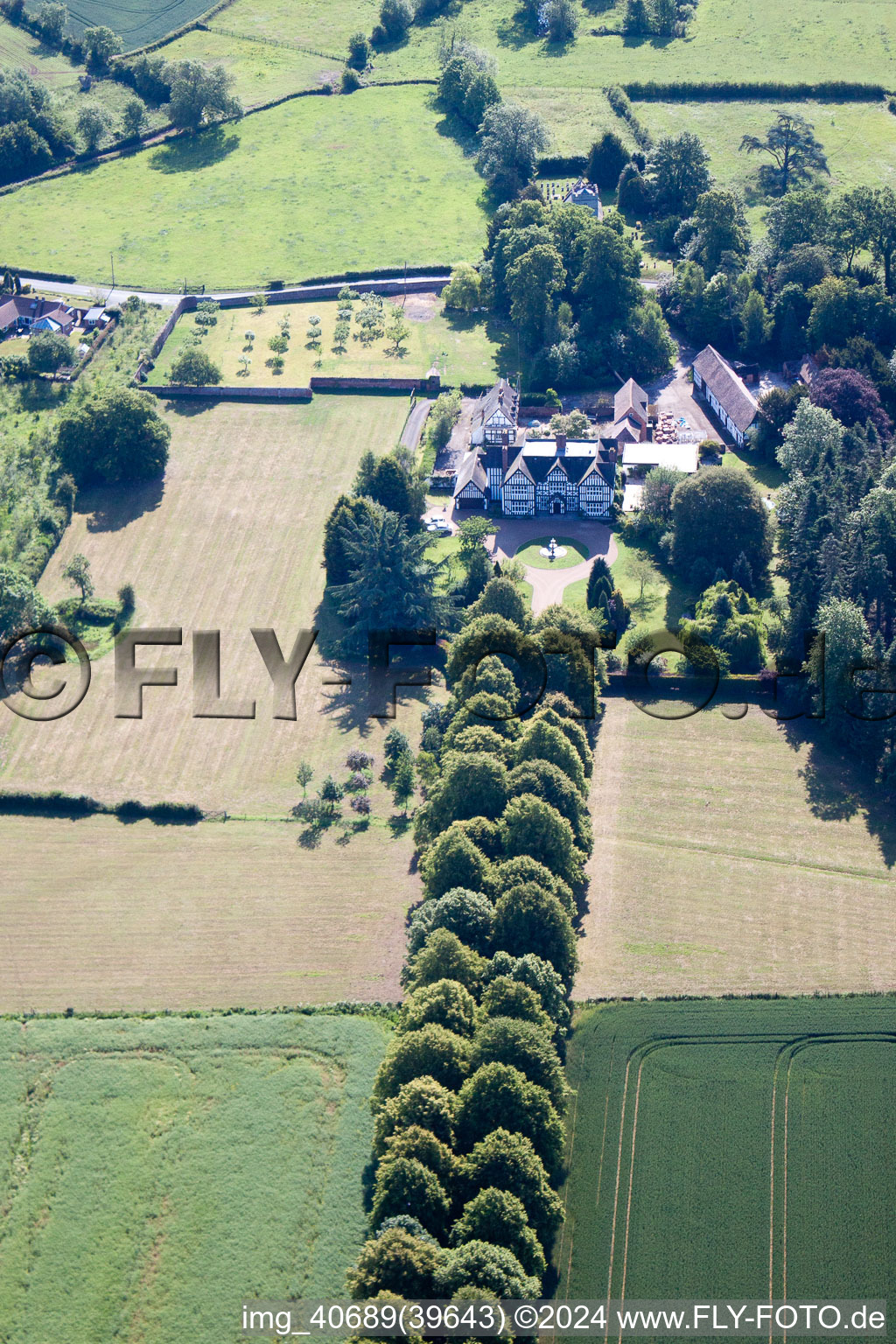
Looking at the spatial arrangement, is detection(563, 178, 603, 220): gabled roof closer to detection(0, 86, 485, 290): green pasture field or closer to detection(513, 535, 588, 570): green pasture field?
detection(0, 86, 485, 290): green pasture field

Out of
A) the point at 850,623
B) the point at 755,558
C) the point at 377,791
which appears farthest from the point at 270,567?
the point at 850,623

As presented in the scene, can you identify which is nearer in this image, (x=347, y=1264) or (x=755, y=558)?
(x=347, y=1264)

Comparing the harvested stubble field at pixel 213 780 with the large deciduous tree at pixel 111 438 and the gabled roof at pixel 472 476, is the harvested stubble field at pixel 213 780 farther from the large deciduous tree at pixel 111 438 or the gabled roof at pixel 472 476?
the gabled roof at pixel 472 476

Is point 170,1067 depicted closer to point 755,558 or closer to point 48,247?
point 755,558

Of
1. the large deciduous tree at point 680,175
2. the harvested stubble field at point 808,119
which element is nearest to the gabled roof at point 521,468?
the large deciduous tree at point 680,175

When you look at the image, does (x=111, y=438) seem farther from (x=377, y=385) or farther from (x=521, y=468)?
(x=521, y=468)

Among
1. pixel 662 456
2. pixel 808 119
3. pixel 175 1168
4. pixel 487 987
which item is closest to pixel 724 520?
pixel 662 456

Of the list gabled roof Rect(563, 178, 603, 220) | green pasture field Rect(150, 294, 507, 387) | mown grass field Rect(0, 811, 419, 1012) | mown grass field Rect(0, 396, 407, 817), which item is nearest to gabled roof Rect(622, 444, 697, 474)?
green pasture field Rect(150, 294, 507, 387)
